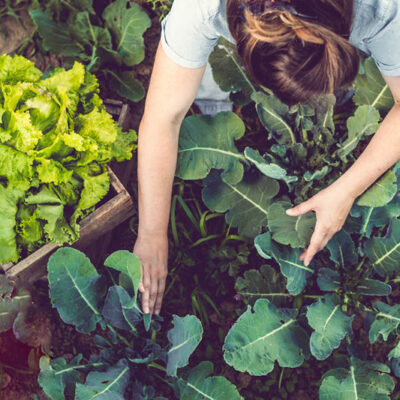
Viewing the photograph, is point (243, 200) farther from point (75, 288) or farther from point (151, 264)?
point (75, 288)

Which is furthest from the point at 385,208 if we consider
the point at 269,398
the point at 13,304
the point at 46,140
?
the point at 13,304

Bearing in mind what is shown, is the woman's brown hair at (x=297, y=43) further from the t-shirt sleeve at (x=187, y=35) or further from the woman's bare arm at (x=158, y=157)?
the woman's bare arm at (x=158, y=157)

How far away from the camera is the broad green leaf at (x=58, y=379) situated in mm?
1443

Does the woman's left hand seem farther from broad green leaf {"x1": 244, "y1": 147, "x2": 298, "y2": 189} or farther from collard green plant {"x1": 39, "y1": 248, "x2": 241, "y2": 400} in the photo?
collard green plant {"x1": 39, "y1": 248, "x2": 241, "y2": 400}

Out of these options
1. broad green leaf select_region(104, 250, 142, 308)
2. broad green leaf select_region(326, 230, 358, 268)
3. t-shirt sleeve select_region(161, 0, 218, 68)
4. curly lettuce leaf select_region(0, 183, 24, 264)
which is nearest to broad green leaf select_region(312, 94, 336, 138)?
broad green leaf select_region(326, 230, 358, 268)

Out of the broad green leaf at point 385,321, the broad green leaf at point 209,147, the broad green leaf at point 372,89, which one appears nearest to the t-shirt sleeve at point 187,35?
the broad green leaf at point 209,147

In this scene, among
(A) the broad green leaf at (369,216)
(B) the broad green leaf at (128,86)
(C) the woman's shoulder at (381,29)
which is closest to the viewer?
(C) the woman's shoulder at (381,29)

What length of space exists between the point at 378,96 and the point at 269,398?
125cm

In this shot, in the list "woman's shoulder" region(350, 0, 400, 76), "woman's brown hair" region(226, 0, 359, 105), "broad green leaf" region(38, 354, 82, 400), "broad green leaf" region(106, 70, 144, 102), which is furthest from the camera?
"broad green leaf" region(106, 70, 144, 102)

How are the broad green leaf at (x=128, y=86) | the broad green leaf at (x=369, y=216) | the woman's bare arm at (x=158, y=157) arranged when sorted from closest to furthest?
the woman's bare arm at (x=158, y=157) → the broad green leaf at (x=369, y=216) → the broad green leaf at (x=128, y=86)

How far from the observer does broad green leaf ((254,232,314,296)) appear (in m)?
1.48

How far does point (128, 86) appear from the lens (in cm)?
184

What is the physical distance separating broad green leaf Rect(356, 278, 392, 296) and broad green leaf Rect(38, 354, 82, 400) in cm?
105

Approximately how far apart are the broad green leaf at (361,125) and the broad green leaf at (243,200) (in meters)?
0.30
